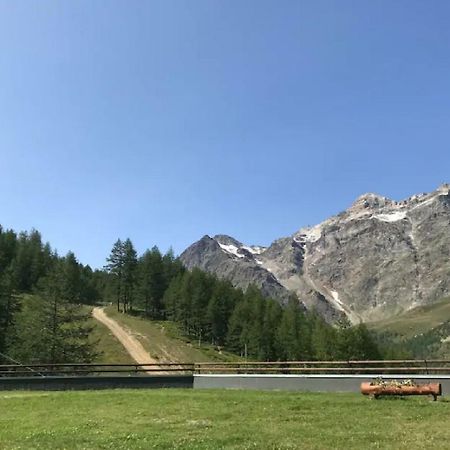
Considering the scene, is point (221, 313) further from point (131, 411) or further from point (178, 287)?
point (131, 411)

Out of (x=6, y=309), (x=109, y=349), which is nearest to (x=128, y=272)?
(x=109, y=349)

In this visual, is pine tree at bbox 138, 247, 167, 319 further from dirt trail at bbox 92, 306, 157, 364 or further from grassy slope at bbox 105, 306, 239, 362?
dirt trail at bbox 92, 306, 157, 364

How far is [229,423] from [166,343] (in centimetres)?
8508

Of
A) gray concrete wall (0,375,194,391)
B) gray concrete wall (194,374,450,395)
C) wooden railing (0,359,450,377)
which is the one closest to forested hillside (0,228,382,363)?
wooden railing (0,359,450,377)

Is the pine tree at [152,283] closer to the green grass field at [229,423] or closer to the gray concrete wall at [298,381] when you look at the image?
the gray concrete wall at [298,381]

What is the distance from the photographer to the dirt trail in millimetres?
87438

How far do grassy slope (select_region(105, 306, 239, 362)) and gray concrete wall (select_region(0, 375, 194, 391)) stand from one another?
47797 millimetres

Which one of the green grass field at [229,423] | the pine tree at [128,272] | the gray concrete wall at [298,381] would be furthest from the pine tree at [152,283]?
the green grass field at [229,423]

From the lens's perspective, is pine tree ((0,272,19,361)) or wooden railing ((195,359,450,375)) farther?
pine tree ((0,272,19,361))

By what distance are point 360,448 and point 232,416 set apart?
7.88m

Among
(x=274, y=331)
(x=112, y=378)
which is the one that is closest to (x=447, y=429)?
(x=112, y=378)

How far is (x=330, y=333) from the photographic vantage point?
104812 millimetres

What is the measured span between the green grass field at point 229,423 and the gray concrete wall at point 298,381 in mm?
4113

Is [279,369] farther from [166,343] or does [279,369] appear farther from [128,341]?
[166,343]
